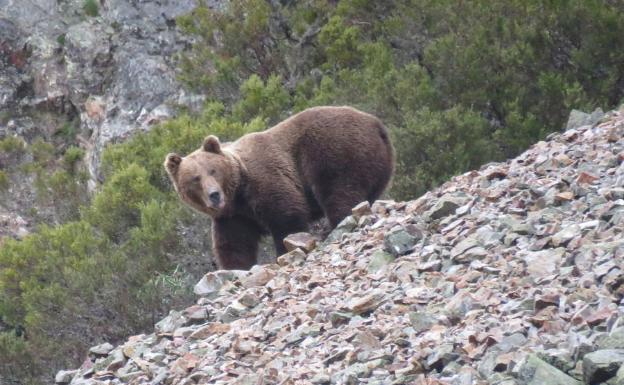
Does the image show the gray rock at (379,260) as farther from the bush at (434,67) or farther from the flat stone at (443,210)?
the bush at (434,67)

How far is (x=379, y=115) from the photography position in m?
18.1

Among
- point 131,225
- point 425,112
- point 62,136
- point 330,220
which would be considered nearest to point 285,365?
point 330,220

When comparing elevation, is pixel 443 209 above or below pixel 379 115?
above

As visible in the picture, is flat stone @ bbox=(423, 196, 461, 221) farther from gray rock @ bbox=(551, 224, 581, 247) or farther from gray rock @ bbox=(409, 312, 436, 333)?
gray rock @ bbox=(409, 312, 436, 333)

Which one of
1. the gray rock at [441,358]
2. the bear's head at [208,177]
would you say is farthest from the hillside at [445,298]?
the bear's head at [208,177]

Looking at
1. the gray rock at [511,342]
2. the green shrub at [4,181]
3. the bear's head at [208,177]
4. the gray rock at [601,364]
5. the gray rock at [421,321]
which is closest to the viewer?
the gray rock at [601,364]

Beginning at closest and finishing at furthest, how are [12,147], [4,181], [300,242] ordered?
[300,242]
[4,181]
[12,147]

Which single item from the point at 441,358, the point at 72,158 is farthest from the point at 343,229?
the point at 72,158

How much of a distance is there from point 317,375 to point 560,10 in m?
12.3

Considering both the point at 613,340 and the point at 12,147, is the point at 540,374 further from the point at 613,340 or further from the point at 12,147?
the point at 12,147

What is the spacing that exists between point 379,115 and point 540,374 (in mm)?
12909

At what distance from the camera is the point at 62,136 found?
2700cm

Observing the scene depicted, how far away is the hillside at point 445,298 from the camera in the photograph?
233 inches

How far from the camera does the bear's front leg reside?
35.4ft
